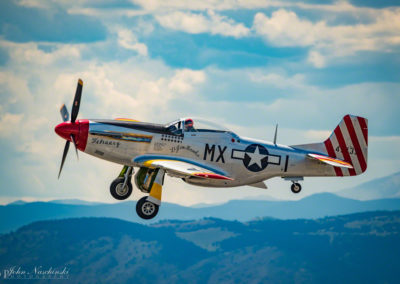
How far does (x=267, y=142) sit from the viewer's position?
97.1 ft

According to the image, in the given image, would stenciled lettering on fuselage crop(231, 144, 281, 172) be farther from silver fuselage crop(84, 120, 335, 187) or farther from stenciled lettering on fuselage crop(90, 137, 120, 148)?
stenciled lettering on fuselage crop(90, 137, 120, 148)

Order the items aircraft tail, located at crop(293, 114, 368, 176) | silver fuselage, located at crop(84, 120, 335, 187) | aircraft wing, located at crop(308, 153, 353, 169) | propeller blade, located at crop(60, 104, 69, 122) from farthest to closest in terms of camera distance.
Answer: aircraft tail, located at crop(293, 114, 368, 176)
propeller blade, located at crop(60, 104, 69, 122)
aircraft wing, located at crop(308, 153, 353, 169)
silver fuselage, located at crop(84, 120, 335, 187)

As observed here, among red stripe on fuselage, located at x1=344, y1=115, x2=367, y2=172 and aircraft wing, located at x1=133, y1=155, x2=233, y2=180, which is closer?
aircraft wing, located at x1=133, y1=155, x2=233, y2=180

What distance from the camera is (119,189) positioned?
2905cm

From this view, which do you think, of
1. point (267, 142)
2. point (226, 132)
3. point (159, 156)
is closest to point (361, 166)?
point (267, 142)

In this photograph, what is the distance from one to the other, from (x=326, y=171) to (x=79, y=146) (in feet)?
34.2

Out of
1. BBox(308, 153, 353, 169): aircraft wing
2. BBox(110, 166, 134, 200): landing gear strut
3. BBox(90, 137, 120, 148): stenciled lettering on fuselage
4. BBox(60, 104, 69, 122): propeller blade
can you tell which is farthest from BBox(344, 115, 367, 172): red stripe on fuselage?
BBox(60, 104, 69, 122): propeller blade

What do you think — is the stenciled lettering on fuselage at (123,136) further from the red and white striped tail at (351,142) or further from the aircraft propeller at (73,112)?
the red and white striped tail at (351,142)

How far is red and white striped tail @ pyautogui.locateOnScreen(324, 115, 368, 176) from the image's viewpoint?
31125 mm

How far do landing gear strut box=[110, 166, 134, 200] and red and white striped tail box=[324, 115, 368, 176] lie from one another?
8791 mm

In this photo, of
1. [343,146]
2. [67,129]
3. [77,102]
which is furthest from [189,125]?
[343,146]

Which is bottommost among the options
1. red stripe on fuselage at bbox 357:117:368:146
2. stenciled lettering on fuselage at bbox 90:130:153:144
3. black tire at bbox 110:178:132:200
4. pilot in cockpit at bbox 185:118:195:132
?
black tire at bbox 110:178:132:200

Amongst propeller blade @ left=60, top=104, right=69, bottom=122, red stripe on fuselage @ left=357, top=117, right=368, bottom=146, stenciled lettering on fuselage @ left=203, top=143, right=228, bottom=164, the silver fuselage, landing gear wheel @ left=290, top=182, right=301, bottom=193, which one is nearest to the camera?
the silver fuselage

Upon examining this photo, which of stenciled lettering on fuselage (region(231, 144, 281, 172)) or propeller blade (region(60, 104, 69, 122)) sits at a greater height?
propeller blade (region(60, 104, 69, 122))
